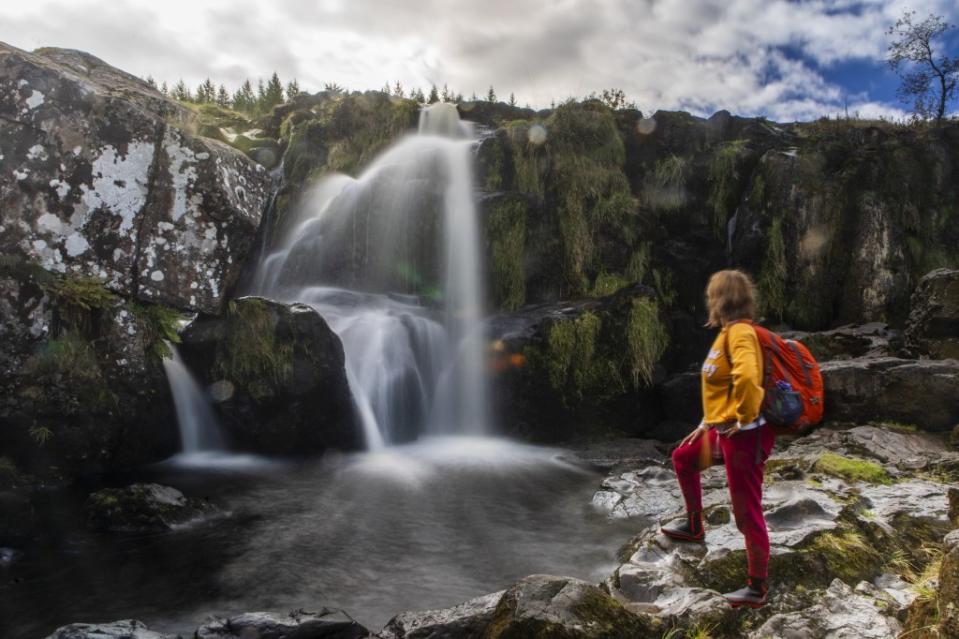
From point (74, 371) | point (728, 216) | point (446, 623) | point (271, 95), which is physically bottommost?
point (446, 623)

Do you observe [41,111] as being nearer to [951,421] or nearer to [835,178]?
[951,421]

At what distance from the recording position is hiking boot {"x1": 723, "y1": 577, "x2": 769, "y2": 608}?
3508 millimetres

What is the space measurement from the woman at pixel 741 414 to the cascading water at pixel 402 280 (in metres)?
9.00

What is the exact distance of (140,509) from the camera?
22.8ft

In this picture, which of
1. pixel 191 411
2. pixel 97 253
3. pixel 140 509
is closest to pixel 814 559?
pixel 140 509

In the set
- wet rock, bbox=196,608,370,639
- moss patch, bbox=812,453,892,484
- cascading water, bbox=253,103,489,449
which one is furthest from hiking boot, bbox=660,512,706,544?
cascading water, bbox=253,103,489,449

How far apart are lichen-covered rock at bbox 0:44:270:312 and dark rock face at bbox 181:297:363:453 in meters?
0.84

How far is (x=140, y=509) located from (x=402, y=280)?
9.08 metres

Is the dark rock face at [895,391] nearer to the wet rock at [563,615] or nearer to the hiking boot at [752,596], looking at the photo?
the hiking boot at [752,596]

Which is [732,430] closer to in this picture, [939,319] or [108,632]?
[108,632]

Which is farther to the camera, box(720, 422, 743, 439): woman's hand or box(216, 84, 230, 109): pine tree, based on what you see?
box(216, 84, 230, 109): pine tree

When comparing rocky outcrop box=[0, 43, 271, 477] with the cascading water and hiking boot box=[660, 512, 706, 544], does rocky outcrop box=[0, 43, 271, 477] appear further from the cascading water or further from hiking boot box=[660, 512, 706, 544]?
hiking boot box=[660, 512, 706, 544]

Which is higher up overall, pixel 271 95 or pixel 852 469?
pixel 271 95

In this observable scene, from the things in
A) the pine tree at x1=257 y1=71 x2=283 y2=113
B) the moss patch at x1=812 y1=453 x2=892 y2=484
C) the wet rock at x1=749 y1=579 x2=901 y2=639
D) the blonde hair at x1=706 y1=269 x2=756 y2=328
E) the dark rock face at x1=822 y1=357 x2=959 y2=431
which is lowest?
the moss patch at x1=812 y1=453 x2=892 y2=484
